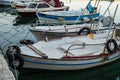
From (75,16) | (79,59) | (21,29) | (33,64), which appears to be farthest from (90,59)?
(75,16)

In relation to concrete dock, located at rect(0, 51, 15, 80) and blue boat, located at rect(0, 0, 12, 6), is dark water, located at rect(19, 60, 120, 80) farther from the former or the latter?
blue boat, located at rect(0, 0, 12, 6)

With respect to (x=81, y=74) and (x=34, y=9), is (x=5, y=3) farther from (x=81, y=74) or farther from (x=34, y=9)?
(x=81, y=74)

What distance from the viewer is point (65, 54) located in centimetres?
1300

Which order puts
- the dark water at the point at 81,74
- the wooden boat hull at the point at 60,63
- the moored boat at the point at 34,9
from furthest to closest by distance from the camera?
the moored boat at the point at 34,9 → the dark water at the point at 81,74 → the wooden boat hull at the point at 60,63

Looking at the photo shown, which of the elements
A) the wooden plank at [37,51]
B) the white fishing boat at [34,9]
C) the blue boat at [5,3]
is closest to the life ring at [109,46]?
the wooden plank at [37,51]

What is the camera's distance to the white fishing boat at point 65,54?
1231 centimetres

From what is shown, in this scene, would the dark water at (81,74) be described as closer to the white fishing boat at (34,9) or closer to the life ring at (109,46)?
the life ring at (109,46)

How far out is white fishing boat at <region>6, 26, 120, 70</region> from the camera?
40.4 feet

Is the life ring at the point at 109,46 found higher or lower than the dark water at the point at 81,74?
higher

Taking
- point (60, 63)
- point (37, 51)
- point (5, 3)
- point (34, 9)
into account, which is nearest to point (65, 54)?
point (60, 63)

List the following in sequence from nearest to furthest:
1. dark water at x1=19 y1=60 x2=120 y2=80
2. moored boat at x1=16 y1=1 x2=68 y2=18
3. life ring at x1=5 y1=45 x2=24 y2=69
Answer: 1. life ring at x1=5 y1=45 x2=24 y2=69
2. dark water at x1=19 y1=60 x2=120 y2=80
3. moored boat at x1=16 y1=1 x2=68 y2=18

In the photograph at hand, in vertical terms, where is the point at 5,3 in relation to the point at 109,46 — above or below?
→ below

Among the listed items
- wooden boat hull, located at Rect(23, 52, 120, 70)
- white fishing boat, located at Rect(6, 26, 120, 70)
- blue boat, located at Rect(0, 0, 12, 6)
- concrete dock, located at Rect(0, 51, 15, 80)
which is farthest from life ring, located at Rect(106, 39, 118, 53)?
blue boat, located at Rect(0, 0, 12, 6)

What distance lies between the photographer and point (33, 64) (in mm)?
12555
